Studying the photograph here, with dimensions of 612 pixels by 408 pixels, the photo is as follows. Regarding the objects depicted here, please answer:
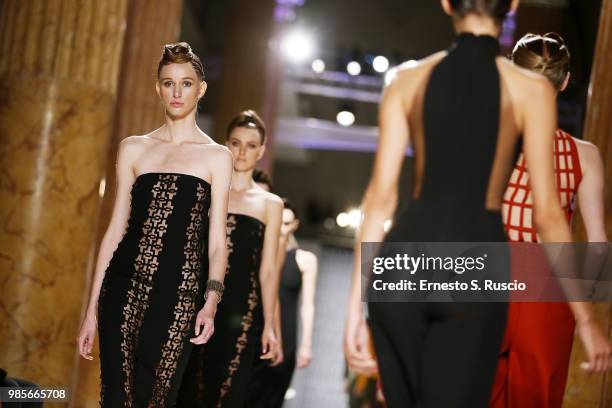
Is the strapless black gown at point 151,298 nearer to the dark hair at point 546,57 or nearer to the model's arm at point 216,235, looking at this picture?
the model's arm at point 216,235

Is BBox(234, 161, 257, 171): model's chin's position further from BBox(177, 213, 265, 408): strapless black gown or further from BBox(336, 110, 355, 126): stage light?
BBox(336, 110, 355, 126): stage light

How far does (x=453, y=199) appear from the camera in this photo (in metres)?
2.29

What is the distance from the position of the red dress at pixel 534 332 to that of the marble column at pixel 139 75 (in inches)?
121

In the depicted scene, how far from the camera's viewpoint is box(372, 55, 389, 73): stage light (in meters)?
16.0

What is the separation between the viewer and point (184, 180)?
3.30 metres

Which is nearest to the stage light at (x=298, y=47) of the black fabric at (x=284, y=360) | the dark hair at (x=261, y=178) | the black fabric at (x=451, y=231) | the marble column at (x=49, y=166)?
the black fabric at (x=284, y=360)

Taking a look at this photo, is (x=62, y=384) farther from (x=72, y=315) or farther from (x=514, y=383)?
(x=514, y=383)

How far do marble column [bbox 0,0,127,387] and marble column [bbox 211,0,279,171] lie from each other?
22.1 feet

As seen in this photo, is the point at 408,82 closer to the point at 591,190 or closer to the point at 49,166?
the point at 591,190

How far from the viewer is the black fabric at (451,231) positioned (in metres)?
2.21

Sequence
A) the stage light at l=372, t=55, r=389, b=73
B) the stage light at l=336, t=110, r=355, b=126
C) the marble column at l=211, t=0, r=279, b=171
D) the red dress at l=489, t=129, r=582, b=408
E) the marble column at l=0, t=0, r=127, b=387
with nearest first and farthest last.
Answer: the red dress at l=489, t=129, r=582, b=408, the marble column at l=0, t=0, r=127, b=387, the marble column at l=211, t=0, r=279, b=171, the stage light at l=372, t=55, r=389, b=73, the stage light at l=336, t=110, r=355, b=126

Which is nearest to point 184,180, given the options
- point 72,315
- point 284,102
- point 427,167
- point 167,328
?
point 167,328

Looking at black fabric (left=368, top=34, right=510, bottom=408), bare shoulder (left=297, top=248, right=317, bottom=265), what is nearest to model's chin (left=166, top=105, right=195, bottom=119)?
black fabric (left=368, top=34, right=510, bottom=408)

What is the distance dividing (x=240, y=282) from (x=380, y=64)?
12.1m
